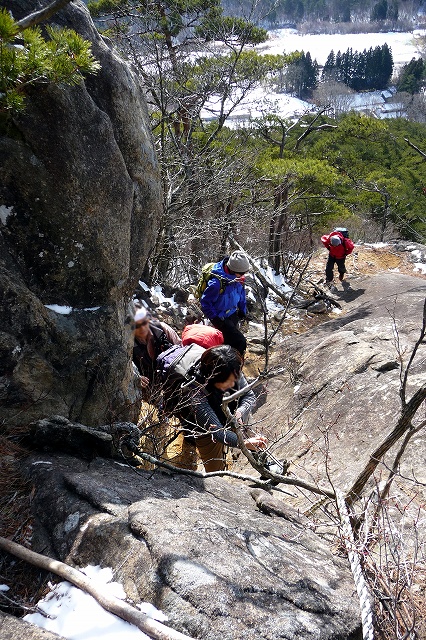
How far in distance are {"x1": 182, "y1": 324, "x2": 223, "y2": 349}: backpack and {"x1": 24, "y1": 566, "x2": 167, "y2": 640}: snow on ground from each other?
1.80 metres

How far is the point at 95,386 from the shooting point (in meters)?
3.28

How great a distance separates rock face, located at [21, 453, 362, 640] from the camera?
6.15 ft

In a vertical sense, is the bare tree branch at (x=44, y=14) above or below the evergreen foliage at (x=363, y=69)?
below

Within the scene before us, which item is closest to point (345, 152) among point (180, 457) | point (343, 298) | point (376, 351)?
point (343, 298)

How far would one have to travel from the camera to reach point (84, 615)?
1.87m

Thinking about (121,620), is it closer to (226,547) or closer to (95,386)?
(226,547)

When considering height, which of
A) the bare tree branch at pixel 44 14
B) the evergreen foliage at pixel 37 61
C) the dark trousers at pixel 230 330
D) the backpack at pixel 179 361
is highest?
the bare tree branch at pixel 44 14

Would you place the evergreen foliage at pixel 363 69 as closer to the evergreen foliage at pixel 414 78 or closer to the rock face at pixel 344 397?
the evergreen foliage at pixel 414 78

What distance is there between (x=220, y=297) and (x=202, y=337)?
1570 millimetres

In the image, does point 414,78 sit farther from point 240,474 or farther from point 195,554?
point 195,554

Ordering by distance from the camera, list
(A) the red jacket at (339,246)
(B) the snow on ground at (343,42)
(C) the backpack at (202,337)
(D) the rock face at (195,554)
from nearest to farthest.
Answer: (D) the rock face at (195,554)
(C) the backpack at (202,337)
(A) the red jacket at (339,246)
(B) the snow on ground at (343,42)

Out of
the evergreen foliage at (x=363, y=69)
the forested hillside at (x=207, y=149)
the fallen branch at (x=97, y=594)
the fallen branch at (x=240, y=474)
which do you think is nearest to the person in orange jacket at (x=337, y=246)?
the forested hillside at (x=207, y=149)

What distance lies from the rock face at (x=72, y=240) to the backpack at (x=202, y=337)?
47 cm

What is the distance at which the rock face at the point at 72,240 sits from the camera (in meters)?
2.81
